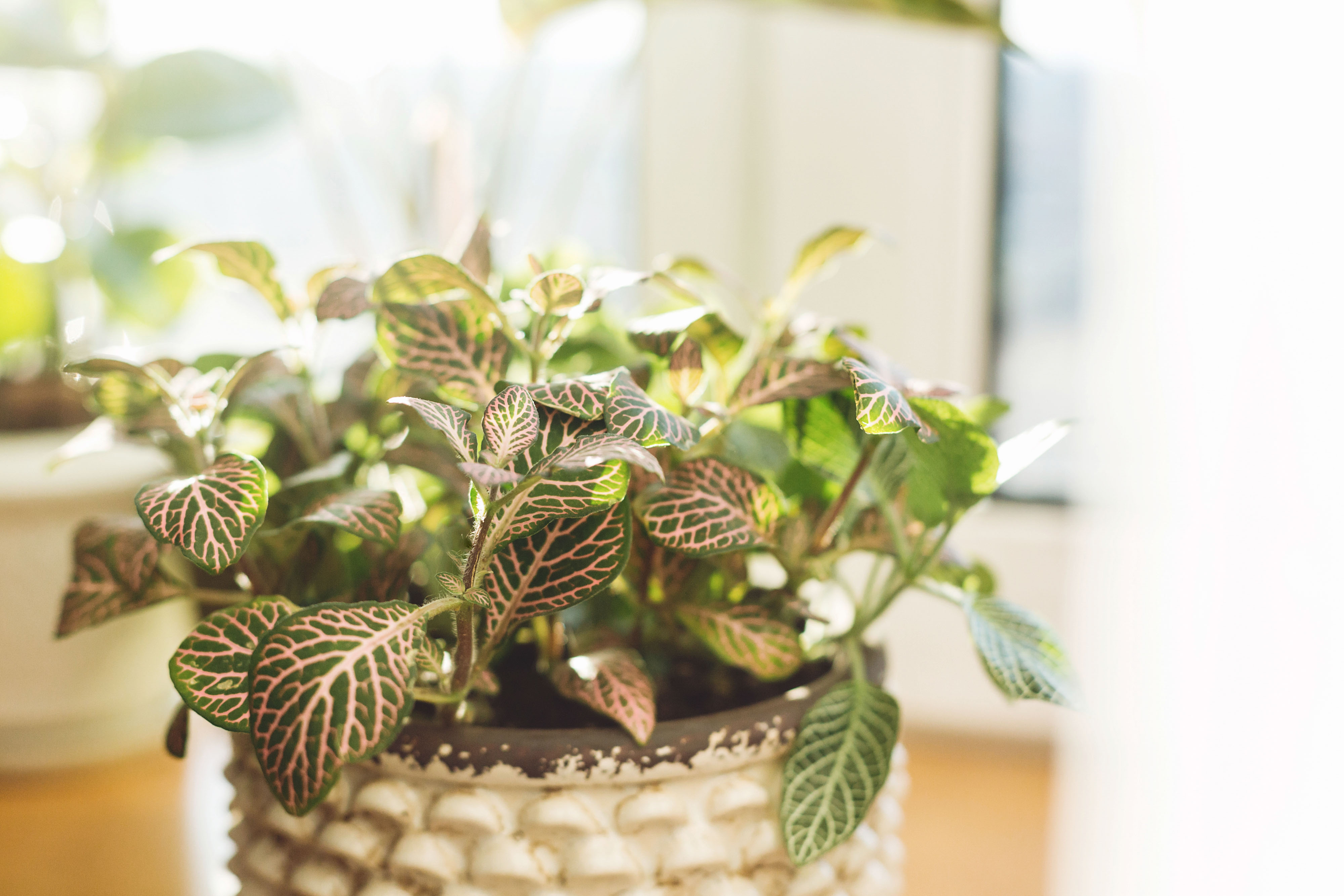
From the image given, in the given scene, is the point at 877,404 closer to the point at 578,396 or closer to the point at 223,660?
the point at 578,396

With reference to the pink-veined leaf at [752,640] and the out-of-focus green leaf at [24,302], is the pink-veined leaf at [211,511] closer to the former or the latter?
the pink-veined leaf at [752,640]

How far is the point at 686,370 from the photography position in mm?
358

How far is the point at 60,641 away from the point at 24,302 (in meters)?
0.39

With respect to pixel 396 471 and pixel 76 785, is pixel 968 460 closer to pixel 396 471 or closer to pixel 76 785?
pixel 396 471

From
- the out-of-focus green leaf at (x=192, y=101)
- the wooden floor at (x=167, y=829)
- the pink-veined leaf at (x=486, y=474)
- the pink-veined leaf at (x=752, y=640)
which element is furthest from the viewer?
the out-of-focus green leaf at (x=192, y=101)

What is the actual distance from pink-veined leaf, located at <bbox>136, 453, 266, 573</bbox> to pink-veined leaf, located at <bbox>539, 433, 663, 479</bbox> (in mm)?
90

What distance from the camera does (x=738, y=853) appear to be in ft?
1.05

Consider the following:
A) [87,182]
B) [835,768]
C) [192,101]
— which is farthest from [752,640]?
[87,182]

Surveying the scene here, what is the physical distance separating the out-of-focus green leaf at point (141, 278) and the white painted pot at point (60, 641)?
21cm

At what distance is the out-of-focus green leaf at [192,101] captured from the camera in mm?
822

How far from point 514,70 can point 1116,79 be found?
60cm

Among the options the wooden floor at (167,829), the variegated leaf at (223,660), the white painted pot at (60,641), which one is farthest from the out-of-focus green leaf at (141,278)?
the variegated leaf at (223,660)

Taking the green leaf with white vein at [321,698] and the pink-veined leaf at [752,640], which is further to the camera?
the pink-veined leaf at [752,640]

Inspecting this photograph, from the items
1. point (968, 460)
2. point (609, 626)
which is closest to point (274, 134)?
point (609, 626)
